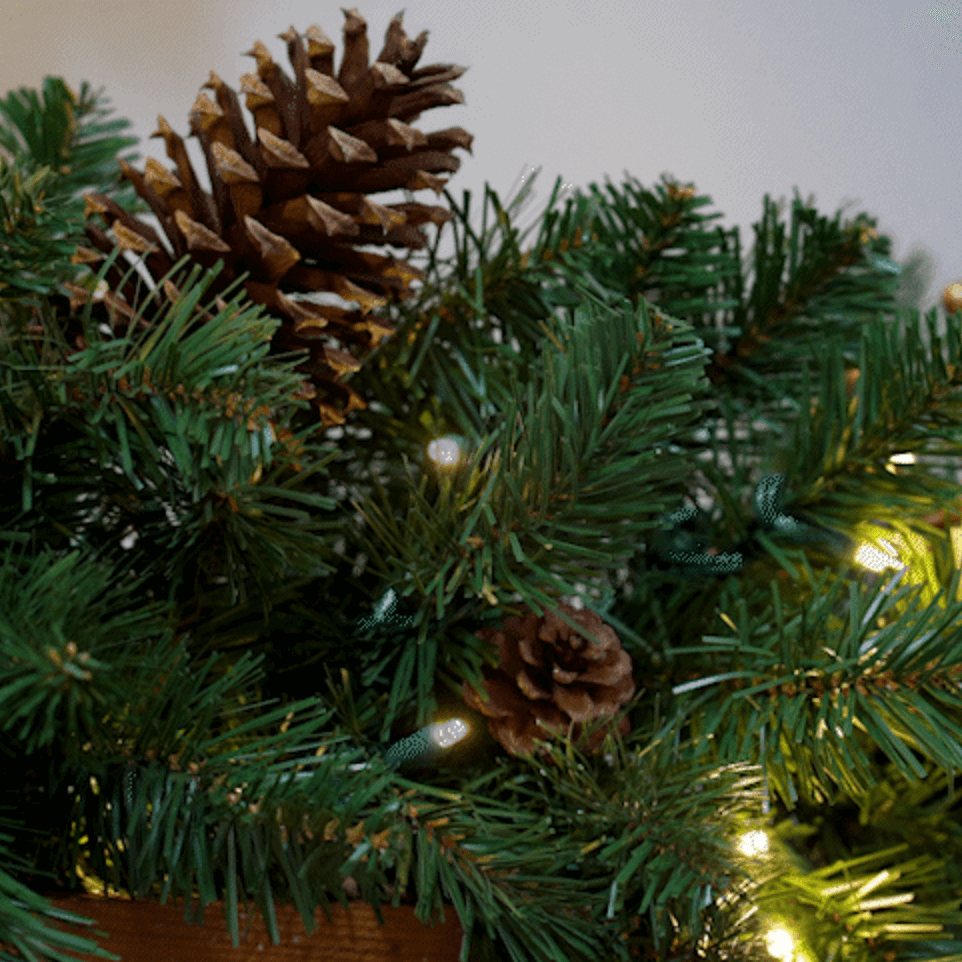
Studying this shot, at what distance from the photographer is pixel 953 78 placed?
0.48 m

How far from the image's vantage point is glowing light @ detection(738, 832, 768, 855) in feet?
0.75

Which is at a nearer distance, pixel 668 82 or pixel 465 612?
pixel 465 612

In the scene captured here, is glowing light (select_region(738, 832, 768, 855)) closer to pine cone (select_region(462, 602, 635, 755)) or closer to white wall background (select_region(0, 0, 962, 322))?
pine cone (select_region(462, 602, 635, 755))

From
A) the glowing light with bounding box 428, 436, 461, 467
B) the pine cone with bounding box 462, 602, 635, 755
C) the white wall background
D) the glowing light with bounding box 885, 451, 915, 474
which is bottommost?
the pine cone with bounding box 462, 602, 635, 755

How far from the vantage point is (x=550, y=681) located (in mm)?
233

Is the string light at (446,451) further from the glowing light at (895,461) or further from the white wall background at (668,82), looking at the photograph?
the white wall background at (668,82)

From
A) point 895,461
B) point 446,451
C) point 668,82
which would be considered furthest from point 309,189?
point 668,82

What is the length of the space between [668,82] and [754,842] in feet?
1.27

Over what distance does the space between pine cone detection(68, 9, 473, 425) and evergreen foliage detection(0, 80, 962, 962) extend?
0.05 ft

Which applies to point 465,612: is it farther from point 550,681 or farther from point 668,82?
point 668,82

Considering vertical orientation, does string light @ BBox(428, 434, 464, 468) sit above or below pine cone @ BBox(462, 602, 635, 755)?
above

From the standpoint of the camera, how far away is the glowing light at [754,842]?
0.75 feet

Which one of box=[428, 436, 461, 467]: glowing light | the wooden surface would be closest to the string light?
box=[428, 436, 461, 467]: glowing light

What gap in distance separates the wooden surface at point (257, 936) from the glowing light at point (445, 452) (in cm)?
11
